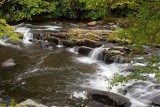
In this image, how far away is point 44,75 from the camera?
508 inches

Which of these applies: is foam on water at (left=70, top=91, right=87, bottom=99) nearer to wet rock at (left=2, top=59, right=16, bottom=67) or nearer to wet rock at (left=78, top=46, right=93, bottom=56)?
wet rock at (left=2, top=59, right=16, bottom=67)

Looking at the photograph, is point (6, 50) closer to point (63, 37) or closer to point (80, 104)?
point (63, 37)

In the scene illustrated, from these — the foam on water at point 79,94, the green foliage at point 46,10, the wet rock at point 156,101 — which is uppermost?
the green foliage at point 46,10

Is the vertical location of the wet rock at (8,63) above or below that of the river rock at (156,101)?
below

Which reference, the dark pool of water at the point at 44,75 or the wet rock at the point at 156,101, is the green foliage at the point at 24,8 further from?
the wet rock at the point at 156,101

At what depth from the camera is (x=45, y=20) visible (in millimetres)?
24500

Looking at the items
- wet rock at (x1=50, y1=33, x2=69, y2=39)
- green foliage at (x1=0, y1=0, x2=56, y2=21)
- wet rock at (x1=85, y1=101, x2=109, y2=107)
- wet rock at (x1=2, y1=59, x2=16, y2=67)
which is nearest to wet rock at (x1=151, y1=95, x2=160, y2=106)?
wet rock at (x1=85, y1=101, x2=109, y2=107)

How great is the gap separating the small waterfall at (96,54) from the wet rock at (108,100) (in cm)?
526

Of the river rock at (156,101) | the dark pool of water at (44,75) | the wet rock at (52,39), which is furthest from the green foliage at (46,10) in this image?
the river rock at (156,101)

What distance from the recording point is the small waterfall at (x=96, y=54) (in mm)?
15436

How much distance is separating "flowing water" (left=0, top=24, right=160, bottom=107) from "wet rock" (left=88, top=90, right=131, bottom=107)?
0.45 m

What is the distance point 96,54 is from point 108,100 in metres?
5.94

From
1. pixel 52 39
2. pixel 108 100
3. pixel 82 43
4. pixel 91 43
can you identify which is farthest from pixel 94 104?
pixel 52 39

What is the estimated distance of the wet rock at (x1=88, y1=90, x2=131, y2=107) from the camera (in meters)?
9.73
